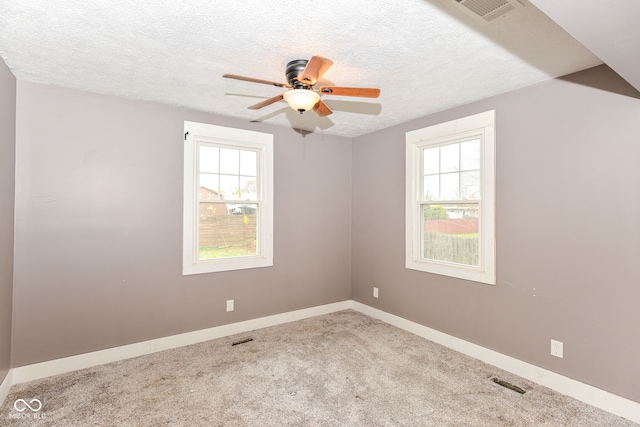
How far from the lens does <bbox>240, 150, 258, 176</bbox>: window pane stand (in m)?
3.86

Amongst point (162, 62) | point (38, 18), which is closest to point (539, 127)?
point (162, 62)

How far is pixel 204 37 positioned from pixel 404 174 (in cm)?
268

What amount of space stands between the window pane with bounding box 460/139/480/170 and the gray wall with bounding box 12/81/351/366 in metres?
Answer: 2.28

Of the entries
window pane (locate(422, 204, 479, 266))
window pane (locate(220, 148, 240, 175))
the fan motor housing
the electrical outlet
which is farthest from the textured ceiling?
the electrical outlet

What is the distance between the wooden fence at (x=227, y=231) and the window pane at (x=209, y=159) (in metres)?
0.56

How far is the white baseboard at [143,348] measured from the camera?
8.87 feet

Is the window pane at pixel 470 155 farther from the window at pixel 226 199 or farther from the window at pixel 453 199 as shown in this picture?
the window at pixel 226 199

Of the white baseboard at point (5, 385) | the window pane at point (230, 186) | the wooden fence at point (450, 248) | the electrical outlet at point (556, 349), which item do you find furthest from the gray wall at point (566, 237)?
the white baseboard at point (5, 385)

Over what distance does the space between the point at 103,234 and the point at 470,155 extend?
12.2ft

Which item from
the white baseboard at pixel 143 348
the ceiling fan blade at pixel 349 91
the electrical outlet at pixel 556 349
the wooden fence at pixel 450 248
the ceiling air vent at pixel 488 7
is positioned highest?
the ceiling air vent at pixel 488 7

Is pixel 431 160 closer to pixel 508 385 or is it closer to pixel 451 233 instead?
pixel 451 233

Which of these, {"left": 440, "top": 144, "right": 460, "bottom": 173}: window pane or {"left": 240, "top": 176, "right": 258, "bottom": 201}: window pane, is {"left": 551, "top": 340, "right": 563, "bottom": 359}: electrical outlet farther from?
{"left": 240, "top": 176, "right": 258, "bottom": 201}: window pane

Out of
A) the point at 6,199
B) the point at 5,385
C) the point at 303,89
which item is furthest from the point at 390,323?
the point at 6,199

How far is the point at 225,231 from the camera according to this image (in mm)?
3760
